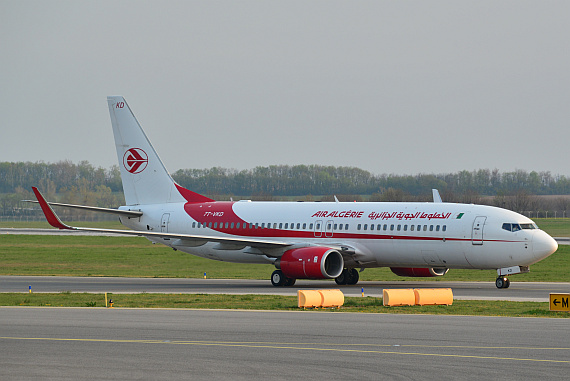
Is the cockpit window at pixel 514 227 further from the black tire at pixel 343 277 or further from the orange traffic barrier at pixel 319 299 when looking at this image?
the orange traffic barrier at pixel 319 299

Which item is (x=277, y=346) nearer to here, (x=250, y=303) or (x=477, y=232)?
(x=250, y=303)

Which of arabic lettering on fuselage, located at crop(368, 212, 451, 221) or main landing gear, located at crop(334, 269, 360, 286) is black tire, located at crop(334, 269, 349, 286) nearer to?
main landing gear, located at crop(334, 269, 360, 286)

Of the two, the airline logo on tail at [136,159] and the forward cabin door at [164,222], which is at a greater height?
the airline logo on tail at [136,159]

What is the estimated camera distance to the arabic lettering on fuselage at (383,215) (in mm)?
39406

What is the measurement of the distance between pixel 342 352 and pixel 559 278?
32071mm

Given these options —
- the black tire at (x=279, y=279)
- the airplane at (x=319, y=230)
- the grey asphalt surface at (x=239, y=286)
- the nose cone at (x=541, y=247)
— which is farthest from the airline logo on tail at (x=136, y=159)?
the nose cone at (x=541, y=247)

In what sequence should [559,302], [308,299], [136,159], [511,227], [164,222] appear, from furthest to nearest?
[136,159], [164,222], [511,227], [308,299], [559,302]

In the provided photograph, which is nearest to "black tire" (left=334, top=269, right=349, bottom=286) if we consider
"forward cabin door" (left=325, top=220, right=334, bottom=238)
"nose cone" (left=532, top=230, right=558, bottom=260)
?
"forward cabin door" (left=325, top=220, right=334, bottom=238)

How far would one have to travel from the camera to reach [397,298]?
28703mm

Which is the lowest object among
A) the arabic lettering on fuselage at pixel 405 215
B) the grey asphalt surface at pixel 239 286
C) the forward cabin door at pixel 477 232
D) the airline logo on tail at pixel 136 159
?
the grey asphalt surface at pixel 239 286

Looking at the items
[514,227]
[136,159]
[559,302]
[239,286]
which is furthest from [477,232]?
[136,159]

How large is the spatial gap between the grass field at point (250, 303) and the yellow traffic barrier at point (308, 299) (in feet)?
0.98

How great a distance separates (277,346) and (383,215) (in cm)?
2271

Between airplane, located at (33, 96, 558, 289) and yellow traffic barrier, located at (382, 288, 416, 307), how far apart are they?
9.91m
